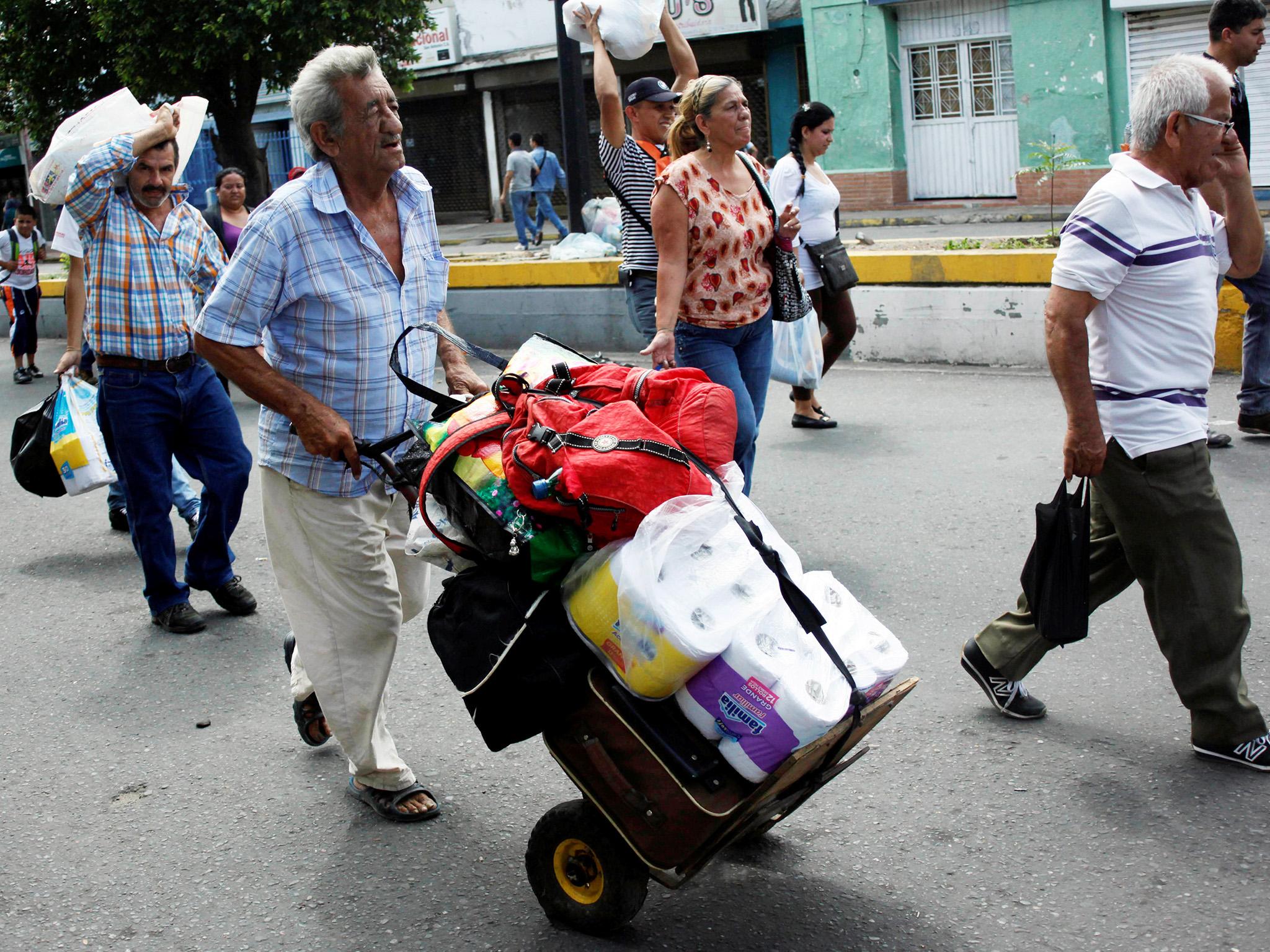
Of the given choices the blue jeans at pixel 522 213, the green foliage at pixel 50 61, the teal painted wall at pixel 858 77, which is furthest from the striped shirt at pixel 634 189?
the teal painted wall at pixel 858 77

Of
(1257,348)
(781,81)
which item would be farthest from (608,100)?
(781,81)

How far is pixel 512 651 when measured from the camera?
269cm

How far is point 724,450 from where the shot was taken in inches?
108

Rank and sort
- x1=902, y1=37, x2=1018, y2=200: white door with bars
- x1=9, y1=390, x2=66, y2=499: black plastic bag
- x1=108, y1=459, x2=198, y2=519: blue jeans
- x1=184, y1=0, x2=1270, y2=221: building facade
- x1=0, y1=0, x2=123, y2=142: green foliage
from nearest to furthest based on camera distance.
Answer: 1. x1=9, y1=390, x2=66, y2=499: black plastic bag
2. x1=108, y1=459, x2=198, y2=519: blue jeans
3. x1=184, y1=0, x2=1270, y2=221: building facade
4. x1=0, y1=0, x2=123, y2=142: green foliage
5. x1=902, y1=37, x2=1018, y2=200: white door with bars

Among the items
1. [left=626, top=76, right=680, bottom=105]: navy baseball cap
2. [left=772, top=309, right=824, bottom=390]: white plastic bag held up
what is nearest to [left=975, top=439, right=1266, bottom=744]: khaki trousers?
[left=626, top=76, right=680, bottom=105]: navy baseball cap

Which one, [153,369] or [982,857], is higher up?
[153,369]

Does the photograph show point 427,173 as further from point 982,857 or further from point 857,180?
point 982,857

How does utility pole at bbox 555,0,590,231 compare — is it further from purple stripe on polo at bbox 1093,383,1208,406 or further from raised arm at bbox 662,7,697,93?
purple stripe on polo at bbox 1093,383,1208,406

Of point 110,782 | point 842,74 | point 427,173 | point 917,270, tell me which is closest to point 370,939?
point 110,782

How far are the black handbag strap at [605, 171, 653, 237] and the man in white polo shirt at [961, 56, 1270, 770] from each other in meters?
2.46

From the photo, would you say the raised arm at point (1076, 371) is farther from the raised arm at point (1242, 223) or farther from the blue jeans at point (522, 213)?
the blue jeans at point (522, 213)

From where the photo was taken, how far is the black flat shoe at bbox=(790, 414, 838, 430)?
7.68m

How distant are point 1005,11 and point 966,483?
50.4 feet

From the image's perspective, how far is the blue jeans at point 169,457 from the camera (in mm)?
5090
